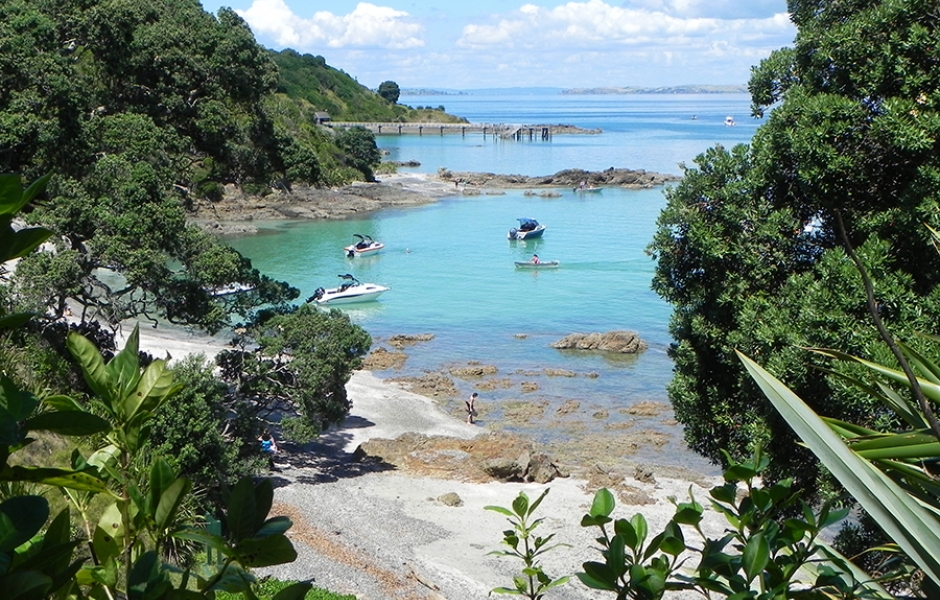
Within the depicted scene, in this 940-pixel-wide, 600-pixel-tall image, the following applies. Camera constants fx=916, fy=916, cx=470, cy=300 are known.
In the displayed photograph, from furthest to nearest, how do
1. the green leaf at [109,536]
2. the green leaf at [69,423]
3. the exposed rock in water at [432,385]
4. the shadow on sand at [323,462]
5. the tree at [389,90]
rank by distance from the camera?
the tree at [389,90] → the exposed rock in water at [432,385] → the shadow on sand at [323,462] → the green leaf at [109,536] → the green leaf at [69,423]

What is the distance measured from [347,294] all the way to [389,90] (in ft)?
360

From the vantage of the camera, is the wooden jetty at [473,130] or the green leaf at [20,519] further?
the wooden jetty at [473,130]

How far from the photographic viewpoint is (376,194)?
65.9m

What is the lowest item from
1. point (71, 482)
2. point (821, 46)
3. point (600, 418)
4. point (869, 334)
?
point (600, 418)

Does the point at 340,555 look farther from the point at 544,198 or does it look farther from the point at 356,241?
the point at 544,198

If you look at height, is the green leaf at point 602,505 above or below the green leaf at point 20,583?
below

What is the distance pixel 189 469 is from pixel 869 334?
10021 mm

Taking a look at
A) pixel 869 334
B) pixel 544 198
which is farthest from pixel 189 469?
pixel 544 198

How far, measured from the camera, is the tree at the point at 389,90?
14162 centimetres

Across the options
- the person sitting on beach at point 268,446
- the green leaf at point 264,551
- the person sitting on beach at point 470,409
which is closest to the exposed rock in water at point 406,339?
the person sitting on beach at point 470,409

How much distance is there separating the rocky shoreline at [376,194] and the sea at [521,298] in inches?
64.6

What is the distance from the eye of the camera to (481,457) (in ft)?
67.9

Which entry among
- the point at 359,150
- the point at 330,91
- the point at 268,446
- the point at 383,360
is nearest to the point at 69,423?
the point at 268,446

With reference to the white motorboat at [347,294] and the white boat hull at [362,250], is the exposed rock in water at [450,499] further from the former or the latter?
the white boat hull at [362,250]
